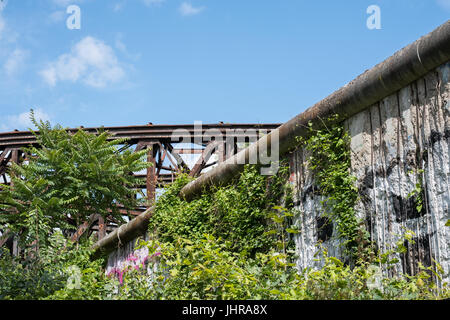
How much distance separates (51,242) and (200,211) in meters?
2.24

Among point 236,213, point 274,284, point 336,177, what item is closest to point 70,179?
point 236,213

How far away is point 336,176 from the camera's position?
578 cm

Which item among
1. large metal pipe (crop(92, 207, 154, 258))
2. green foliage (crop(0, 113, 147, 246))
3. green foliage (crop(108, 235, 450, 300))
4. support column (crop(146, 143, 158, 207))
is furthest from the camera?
support column (crop(146, 143, 158, 207))

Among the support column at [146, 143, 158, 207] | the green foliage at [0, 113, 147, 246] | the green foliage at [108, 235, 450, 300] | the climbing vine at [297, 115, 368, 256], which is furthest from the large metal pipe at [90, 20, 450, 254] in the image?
the support column at [146, 143, 158, 207]

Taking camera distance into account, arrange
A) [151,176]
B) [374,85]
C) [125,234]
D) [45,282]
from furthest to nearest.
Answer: [151,176]
[125,234]
[374,85]
[45,282]

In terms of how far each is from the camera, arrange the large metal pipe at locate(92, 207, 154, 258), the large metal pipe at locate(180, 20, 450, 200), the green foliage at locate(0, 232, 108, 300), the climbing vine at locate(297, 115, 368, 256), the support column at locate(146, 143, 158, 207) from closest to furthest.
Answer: the green foliage at locate(0, 232, 108, 300) < the large metal pipe at locate(180, 20, 450, 200) < the climbing vine at locate(297, 115, 368, 256) < the large metal pipe at locate(92, 207, 154, 258) < the support column at locate(146, 143, 158, 207)

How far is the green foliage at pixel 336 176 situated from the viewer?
5.55 metres

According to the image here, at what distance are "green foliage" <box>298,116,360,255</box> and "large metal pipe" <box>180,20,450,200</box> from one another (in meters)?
0.16

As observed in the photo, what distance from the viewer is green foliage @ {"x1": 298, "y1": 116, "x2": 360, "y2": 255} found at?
5.55 meters

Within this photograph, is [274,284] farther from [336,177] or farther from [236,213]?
[236,213]

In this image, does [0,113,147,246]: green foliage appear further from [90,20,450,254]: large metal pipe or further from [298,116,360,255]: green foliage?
[298,116,360,255]: green foliage

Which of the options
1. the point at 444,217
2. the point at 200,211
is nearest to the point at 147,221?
the point at 200,211

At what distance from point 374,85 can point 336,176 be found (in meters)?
1.02

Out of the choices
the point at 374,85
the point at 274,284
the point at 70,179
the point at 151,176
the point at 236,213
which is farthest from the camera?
the point at 151,176
